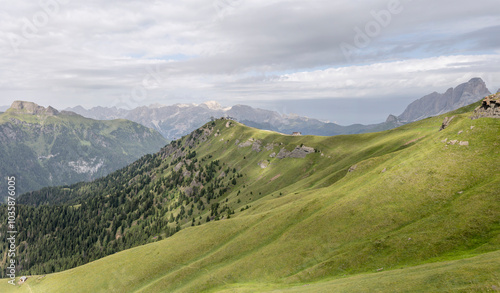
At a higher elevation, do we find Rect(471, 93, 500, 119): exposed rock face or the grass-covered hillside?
Rect(471, 93, 500, 119): exposed rock face

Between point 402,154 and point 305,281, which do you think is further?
point 402,154

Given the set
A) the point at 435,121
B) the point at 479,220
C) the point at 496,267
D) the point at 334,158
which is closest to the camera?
the point at 496,267

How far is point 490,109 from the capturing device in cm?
8388

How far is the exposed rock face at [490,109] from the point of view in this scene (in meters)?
82.1

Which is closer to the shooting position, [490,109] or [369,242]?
[369,242]

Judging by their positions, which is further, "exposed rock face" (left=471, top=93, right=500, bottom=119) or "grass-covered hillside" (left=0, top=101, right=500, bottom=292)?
"exposed rock face" (left=471, top=93, right=500, bottom=119)

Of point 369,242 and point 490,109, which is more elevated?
point 490,109

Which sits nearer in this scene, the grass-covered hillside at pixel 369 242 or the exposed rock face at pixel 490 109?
the grass-covered hillside at pixel 369 242

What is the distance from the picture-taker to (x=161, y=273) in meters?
96.0

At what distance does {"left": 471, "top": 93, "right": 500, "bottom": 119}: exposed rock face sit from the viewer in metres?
82.1

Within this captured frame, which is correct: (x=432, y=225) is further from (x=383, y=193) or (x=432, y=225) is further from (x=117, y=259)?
(x=117, y=259)

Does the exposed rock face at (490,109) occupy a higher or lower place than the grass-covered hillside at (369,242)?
higher

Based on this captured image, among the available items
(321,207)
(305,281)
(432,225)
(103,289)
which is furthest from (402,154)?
(103,289)

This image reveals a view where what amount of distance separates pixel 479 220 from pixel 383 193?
24.5m
